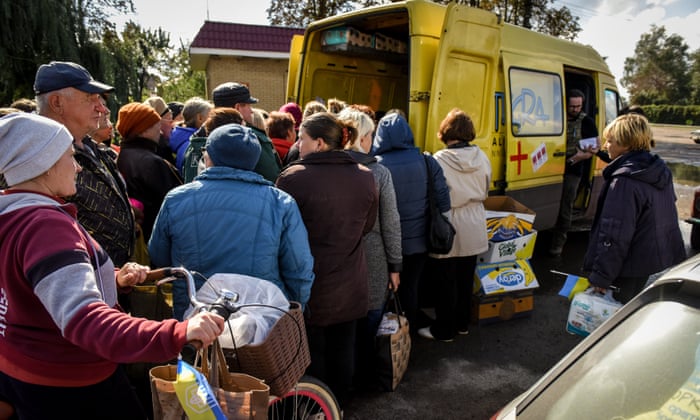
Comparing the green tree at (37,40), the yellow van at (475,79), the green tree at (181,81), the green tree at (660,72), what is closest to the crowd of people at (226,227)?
the yellow van at (475,79)

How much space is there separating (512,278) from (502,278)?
105 mm

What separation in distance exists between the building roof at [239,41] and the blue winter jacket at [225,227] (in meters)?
12.4

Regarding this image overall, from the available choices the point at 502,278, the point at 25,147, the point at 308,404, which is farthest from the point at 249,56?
the point at 25,147

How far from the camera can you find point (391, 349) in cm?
314

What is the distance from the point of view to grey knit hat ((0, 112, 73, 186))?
56.6 inches

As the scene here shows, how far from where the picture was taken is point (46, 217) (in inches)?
53.5

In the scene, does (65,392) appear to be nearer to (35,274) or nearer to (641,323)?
(35,274)

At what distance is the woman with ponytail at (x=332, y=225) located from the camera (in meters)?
2.58

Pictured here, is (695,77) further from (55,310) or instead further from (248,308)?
(55,310)

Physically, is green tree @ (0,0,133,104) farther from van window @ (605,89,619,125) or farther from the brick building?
van window @ (605,89,619,125)

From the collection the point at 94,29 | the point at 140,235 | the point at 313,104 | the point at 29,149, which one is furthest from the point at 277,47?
the point at 29,149

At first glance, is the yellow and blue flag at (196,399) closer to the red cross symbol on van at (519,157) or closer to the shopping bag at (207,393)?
the shopping bag at (207,393)

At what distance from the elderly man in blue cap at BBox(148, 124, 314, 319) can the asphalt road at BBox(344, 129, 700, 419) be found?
1.48 meters

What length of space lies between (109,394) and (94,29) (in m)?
9.77
